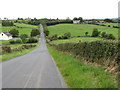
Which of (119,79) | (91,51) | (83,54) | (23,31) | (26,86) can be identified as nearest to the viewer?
(119,79)

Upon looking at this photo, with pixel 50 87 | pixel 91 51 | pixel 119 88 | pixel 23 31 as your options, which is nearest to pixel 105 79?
pixel 119 88

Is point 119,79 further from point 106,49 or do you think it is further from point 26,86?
point 26,86

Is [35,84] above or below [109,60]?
below

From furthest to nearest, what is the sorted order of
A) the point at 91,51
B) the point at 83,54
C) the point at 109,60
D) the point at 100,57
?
the point at 83,54, the point at 91,51, the point at 100,57, the point at 109,60

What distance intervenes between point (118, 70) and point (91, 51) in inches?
230

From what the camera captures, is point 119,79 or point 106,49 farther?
point 106,49

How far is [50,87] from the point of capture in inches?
388

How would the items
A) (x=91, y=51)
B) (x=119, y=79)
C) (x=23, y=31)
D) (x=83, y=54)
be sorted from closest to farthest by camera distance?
1. (x=119, y=79)
2. (x=91, y=51)
3. (x=83, y=54)
4. (x=23, y=31)

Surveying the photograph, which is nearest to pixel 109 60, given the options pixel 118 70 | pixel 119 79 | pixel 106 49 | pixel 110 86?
pixel 106 49

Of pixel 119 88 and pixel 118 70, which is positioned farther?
pixel 118 70

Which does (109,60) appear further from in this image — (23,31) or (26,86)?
(23,31)

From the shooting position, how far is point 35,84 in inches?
418

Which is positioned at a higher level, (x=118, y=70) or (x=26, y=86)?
(x=118, y=70)

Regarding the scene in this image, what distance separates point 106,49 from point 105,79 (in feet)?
9.62
